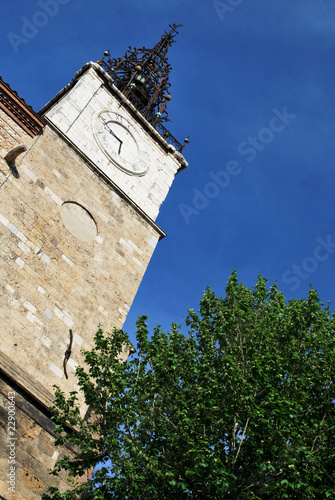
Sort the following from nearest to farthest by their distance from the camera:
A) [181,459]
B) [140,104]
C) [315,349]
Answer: [181,459], [315,349], [140,104]

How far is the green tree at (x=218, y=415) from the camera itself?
8.38 metres

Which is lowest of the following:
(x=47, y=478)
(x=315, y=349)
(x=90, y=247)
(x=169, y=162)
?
(x=47, y=478)

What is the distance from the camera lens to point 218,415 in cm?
921

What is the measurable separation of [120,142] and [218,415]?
37.8 feet

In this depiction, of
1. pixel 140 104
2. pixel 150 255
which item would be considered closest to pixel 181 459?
pixel 150 255

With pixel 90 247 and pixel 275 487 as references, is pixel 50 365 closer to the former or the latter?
pixel 90 247

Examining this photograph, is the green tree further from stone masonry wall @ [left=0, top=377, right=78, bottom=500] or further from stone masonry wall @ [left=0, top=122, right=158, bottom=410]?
stone masonry wall @ [left=0, top=122, right=158, bottom=410]

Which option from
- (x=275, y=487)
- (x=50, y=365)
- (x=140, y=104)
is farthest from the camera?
(x=140, y=104)

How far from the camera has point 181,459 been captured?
28.5 ft

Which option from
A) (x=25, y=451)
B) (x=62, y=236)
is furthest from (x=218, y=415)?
(x=62, y=236)

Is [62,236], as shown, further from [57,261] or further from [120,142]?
[120,142]

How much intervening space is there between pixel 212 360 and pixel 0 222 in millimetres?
5937

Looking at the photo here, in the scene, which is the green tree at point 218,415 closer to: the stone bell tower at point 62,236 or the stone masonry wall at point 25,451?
the stone masonry wall at point 25,451

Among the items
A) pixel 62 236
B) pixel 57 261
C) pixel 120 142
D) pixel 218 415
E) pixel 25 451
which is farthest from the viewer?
pixel 120 142
